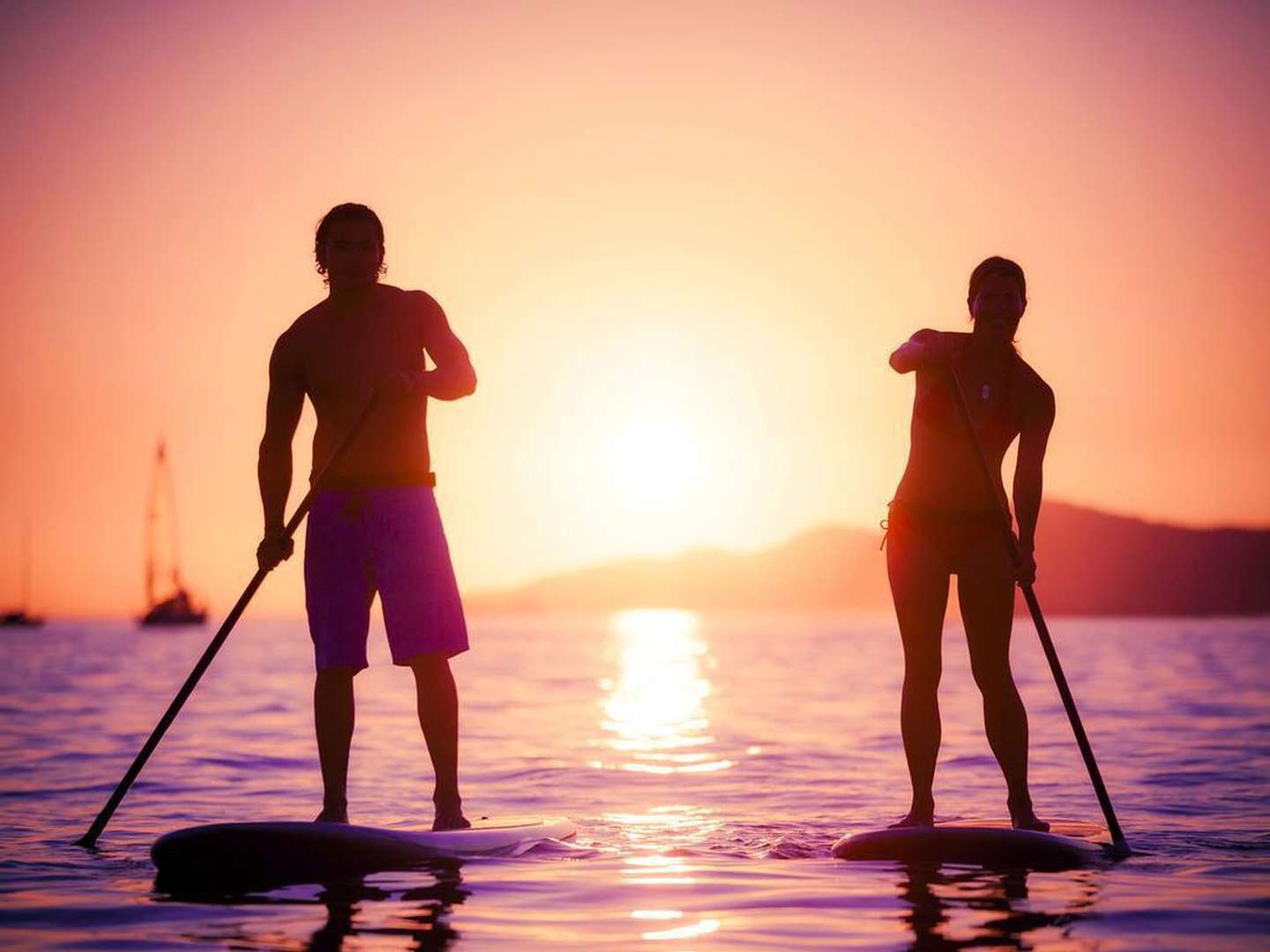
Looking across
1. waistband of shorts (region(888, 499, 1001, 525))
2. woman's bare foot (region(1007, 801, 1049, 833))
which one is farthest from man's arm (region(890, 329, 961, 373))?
woman's bare foot (region(1007, 801, 1049, 833))

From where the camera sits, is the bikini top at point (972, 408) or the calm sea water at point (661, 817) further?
the bikini top at point (972, 408)

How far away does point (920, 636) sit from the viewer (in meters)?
7.25

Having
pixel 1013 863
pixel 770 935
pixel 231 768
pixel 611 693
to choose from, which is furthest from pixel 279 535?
pixel 611 693

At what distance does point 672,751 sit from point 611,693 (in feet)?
47.5

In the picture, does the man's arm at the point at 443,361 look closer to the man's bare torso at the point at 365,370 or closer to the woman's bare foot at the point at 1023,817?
the man's bare torso at the point at 365,370

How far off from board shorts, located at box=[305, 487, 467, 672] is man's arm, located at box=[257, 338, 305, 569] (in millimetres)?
211

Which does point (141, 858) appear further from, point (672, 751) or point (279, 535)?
point (672, 751)

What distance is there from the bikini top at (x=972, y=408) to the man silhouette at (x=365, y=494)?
217 centimetres

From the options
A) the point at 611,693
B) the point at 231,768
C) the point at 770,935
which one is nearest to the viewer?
the point at 770,935

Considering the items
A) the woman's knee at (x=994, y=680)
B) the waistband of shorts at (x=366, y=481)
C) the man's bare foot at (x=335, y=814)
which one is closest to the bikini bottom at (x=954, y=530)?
the woman's knee at (x=994, y=680)

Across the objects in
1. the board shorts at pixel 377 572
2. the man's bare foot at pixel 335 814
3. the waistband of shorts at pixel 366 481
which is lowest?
the man's bare foot at pixel 335 814

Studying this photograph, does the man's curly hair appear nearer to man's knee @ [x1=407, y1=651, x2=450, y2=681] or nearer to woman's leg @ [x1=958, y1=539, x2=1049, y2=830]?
man's knee @ [x1=407, y1=651, x2=450, y2=681]

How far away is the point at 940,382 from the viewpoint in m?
7.27

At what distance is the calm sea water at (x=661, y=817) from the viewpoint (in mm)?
5051
